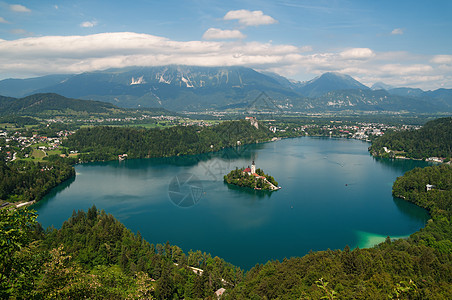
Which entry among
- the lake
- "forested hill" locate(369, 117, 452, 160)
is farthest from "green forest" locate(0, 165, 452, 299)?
"forested hill" locate(369, 117, 452, 160)

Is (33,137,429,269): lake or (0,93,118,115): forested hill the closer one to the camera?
(33,137,429,269): lake

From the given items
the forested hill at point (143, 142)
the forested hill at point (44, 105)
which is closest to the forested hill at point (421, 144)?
the forested hill at point (143, 142)

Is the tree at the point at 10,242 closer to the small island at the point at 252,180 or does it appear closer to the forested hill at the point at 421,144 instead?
the small island at the point at 252,180

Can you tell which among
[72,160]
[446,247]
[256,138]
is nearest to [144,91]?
[256,138]

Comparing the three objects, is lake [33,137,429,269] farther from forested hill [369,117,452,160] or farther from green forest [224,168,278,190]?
forested hill [369,117,452,160]

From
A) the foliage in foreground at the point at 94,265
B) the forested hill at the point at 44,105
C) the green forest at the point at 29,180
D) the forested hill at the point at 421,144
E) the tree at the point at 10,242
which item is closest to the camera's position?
the tree at the point at 10,242

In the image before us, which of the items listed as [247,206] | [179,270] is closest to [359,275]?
[179,270]
